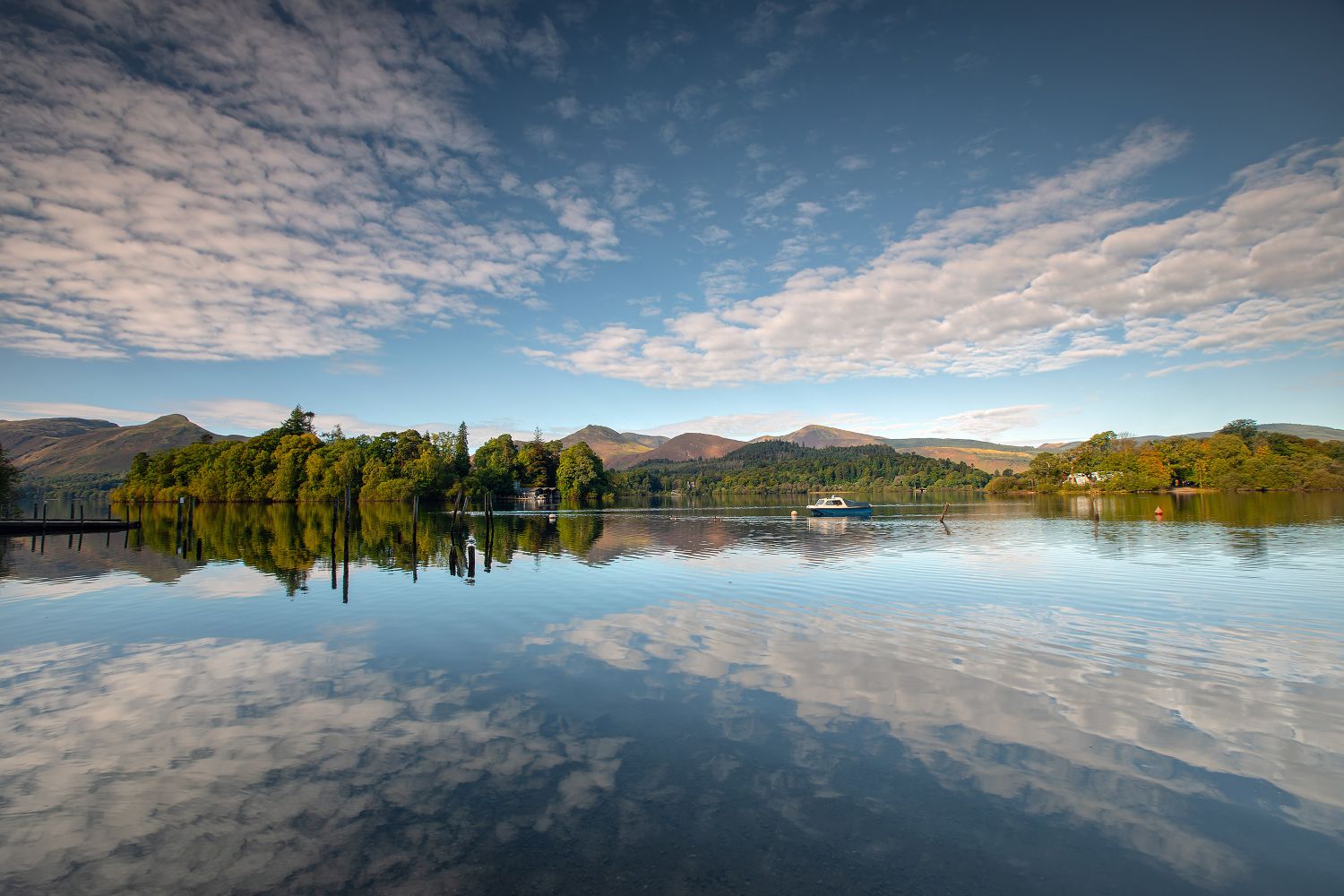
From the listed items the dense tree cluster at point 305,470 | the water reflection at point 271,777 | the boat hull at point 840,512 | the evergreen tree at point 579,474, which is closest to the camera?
the water reflection at point 271,777

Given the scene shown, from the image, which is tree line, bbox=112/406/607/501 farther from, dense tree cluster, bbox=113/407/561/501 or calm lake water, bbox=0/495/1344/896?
calm lake water, bbox=0/495/1344/896

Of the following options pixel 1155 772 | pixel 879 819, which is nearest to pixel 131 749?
pixel 879 819

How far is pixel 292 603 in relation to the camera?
946 inches

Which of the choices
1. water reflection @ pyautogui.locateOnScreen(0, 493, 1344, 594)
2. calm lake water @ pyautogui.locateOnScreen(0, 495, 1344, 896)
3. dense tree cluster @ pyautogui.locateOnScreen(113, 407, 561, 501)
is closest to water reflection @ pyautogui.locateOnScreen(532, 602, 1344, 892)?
calm lake water @ pyautogui.locateOnScreen(0, 495, 1344, 896)

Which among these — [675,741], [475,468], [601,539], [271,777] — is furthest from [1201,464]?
[271,777]

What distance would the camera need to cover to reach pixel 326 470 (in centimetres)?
12388

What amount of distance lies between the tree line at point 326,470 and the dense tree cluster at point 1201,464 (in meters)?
132

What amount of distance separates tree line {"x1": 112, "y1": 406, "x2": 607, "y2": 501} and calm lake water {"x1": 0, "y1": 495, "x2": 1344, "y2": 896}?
94.4m

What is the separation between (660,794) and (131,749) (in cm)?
921

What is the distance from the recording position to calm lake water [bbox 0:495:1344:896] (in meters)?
7.48

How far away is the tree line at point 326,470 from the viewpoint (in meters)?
123

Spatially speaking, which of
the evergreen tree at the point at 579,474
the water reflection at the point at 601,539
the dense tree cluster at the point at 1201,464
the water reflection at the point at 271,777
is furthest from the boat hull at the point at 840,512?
the dense tree cluster at the point at 1201,464

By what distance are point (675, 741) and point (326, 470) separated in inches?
5187

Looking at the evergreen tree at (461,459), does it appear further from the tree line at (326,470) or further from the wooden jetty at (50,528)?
the wooden jetty at (50,528)
